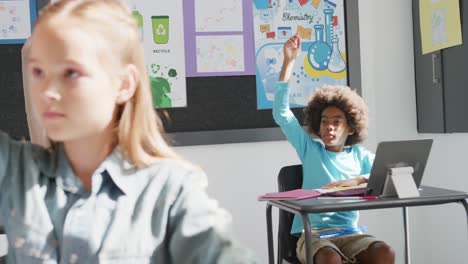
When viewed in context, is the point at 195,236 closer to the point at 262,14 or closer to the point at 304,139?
the point at 304,139

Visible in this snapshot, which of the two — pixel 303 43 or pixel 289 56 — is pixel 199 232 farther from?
pixel 303 43

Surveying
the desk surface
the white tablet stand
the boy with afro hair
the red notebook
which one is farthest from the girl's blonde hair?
the boy with afro hair

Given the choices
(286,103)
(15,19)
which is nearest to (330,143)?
(286,103)

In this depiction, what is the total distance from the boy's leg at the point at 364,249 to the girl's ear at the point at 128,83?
6.33 ft

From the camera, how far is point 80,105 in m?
0.93

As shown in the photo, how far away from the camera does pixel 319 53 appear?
3.96m

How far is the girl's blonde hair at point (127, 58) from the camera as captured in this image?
0.97 metres

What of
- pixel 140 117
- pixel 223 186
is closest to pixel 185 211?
pixel 140 117

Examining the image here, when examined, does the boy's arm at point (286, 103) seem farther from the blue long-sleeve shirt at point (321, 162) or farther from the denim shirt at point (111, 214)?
the denim shirt at point (111, 214)

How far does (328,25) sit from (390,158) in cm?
160

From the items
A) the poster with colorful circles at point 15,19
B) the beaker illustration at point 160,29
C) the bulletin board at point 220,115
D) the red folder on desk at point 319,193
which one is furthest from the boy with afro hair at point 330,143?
the poster with colorful circles at point 15,19

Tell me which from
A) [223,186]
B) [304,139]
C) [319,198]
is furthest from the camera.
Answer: [223,186]

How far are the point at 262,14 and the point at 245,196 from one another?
100 cm

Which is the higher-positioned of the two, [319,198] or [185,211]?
[185,211]
